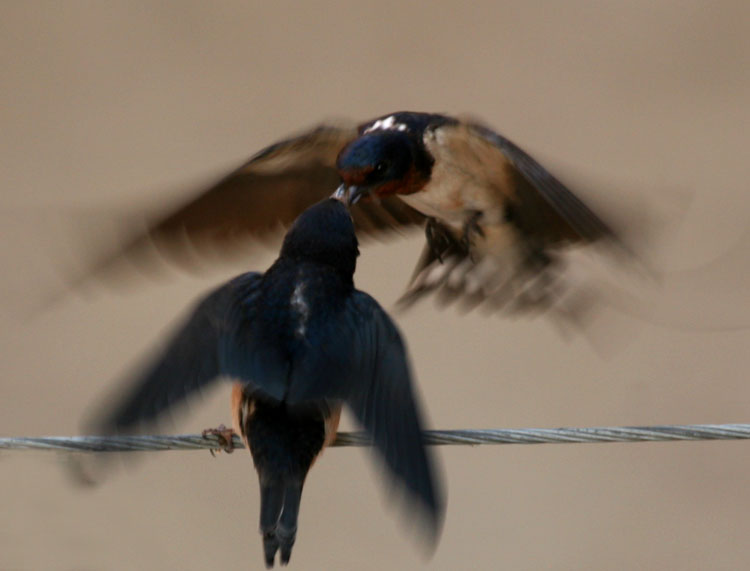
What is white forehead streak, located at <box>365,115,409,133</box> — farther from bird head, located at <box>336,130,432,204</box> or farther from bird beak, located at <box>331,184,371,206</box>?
bird beak, located at <box>331,184,371,206</box>

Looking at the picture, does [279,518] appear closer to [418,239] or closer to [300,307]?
[300,307]

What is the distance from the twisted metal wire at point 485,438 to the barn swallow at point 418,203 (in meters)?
1.06

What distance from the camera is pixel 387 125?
3.67m

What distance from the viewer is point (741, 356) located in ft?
16.2

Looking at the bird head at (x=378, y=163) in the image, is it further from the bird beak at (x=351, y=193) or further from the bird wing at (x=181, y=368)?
the bird wing at (x=181, y=368)

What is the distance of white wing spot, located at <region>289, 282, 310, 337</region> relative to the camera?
2627 mm

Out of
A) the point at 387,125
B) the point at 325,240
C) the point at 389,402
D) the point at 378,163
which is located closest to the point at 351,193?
the point at 378,163

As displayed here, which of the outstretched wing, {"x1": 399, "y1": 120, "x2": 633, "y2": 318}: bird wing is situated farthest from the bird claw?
{"x1": 399, "y1": 120, "x2": 633, "y2": 318}: bird wing

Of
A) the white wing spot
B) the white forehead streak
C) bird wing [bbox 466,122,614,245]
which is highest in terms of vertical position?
the white forehead streak

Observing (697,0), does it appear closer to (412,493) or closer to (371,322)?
(371,322)

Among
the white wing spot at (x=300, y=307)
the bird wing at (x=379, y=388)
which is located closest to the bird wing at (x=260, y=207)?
the white wing spot at (x=300, y=307)

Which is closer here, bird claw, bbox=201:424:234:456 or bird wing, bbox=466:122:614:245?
bird claw, bbox=201:424:234:456

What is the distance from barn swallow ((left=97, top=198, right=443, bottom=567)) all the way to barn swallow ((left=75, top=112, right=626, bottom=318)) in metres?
0.79

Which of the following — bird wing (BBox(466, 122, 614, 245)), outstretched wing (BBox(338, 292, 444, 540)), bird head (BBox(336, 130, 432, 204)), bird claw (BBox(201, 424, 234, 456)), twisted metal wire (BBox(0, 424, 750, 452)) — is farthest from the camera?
bird head (BBox(336, 130, 432, 204))
